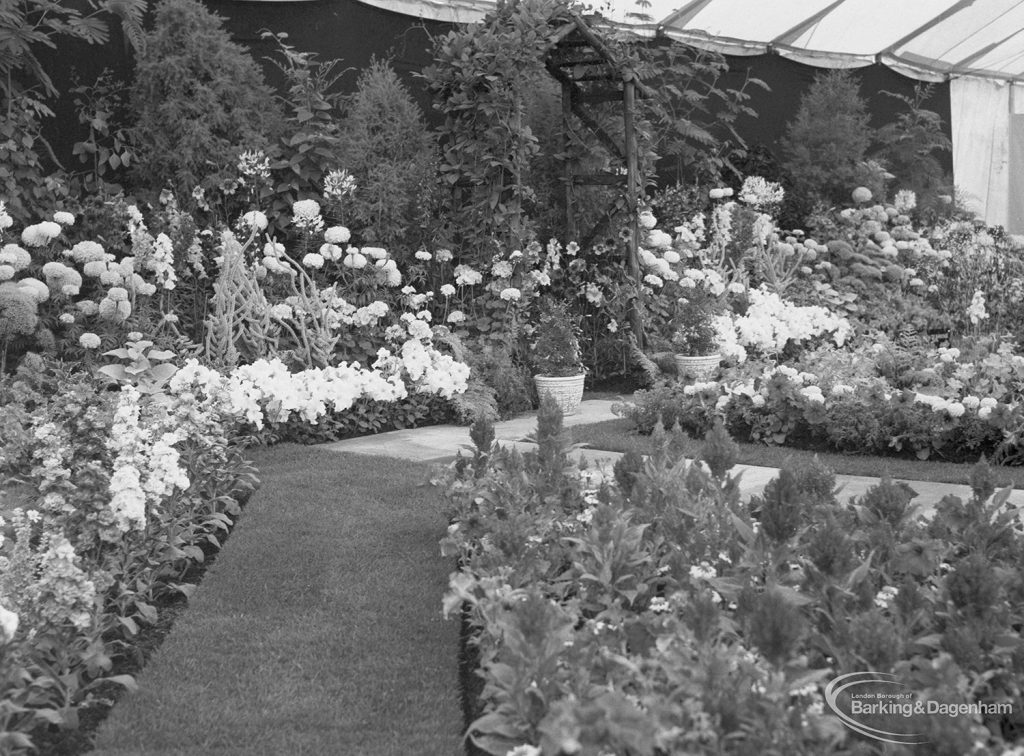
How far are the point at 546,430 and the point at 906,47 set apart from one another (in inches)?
384


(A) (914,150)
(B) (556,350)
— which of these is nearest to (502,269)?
(B) (556,350)

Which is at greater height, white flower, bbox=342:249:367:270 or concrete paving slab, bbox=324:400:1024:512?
white flower, bbox=342:249:367:270

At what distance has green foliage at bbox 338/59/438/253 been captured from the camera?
22.8ft

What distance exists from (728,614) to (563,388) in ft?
13.5

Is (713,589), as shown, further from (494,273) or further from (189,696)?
(494,273)

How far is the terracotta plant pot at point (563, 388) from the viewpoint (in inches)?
260

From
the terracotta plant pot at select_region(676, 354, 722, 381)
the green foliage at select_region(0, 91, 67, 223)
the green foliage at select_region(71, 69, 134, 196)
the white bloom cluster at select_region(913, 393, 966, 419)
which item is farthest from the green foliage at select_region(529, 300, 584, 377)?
the green foliage at select_region(0, 91, 67, 223)

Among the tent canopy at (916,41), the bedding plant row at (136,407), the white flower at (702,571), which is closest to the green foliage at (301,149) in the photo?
the bedding plant row at (136,407)

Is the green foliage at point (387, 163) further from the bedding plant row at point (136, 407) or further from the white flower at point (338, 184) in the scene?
the bedding plant row at point (136, 407)

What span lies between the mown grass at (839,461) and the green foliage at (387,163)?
2.02m

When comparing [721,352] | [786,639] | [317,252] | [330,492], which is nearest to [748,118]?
[721,352]

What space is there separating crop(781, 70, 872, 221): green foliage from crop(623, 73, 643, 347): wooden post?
301cm

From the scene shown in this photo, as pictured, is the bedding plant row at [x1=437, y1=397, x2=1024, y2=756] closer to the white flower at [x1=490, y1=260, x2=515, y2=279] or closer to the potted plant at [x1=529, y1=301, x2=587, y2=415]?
the potted plant at [x1=529, y1=301, x2=587, y2=415]

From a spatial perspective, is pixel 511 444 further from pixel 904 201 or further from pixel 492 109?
pixel 904 201
